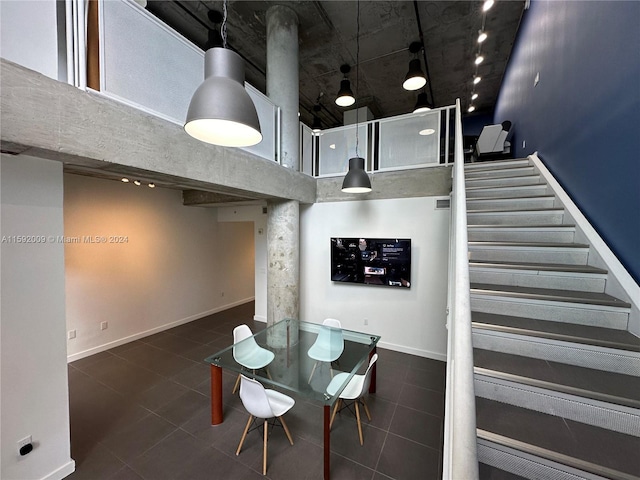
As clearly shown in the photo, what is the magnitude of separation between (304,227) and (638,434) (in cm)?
439

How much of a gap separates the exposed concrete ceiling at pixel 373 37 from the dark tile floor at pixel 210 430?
5457 mm

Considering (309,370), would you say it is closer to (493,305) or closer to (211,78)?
(493,305)

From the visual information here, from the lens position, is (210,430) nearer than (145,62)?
No

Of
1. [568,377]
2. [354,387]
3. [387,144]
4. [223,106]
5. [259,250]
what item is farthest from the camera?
[259,250]

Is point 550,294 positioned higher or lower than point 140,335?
higher

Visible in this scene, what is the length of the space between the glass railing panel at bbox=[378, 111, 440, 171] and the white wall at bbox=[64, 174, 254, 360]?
430 cm

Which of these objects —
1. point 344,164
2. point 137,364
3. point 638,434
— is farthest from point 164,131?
point 638,434

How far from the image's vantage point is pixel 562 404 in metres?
1.42

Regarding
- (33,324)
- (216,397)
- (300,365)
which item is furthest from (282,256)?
(33,324)

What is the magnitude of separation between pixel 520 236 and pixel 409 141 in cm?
228

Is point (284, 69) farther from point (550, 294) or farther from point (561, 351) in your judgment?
point (561, 351)

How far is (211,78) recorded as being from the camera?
4.83ft

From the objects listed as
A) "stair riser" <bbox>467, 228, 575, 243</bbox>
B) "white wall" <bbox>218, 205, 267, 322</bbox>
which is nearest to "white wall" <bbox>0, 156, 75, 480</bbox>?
"white wall" <bbox>218, 205, 267, 322</bbox>

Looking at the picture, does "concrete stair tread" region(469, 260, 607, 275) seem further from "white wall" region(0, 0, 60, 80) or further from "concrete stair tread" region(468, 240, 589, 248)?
"white wall" region(0, 0, 60, 80)
